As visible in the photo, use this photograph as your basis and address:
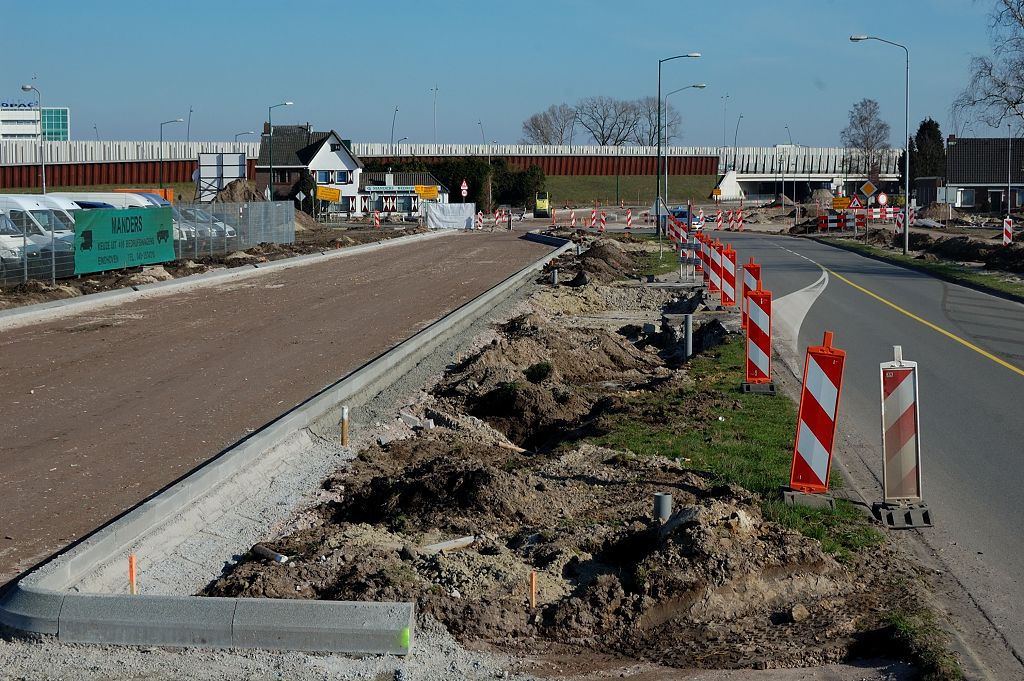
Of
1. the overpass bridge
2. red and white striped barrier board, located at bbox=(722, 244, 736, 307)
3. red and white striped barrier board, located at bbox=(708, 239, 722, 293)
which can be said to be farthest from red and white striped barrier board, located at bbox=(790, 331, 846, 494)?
the overpass bridge

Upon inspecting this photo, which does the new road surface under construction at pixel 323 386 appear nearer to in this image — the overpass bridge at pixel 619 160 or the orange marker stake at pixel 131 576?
the orange marker stake at pixel 131 576

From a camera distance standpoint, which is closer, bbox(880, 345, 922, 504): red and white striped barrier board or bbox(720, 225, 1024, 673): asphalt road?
bbox(720, 225, 1024, 673): asphalt road

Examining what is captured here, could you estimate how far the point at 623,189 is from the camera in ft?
420

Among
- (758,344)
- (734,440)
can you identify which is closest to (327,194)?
(758,344)

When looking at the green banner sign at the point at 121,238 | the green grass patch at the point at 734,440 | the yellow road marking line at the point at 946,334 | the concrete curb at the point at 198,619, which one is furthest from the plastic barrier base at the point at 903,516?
the green banner sign at the point at 121,238

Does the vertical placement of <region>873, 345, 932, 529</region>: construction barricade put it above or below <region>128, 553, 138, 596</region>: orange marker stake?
above

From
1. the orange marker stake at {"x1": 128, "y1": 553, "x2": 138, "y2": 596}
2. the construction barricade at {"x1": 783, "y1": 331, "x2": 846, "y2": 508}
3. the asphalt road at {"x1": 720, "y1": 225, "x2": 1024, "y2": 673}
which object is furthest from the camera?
the construction barricade at {"x1": 783, "y1": 331, "x2": 846, "y2": 508}

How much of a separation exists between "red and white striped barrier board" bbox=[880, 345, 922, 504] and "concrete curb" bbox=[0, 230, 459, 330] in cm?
1638

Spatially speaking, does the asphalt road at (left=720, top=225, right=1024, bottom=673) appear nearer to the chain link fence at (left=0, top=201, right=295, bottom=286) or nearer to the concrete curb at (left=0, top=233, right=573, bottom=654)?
the concrete curb at (left=0, top=233, right=573, bottom=654)

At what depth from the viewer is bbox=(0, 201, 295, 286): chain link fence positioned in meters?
26.4

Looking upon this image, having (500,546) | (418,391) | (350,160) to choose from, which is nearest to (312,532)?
(500,546)

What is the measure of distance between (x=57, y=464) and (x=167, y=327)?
34.3 ft

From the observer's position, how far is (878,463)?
1063cm

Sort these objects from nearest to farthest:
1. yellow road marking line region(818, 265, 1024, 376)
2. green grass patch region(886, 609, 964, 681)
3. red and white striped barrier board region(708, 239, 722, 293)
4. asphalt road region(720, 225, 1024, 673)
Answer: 1. green grass patch region(886, 609, 964, 681)
2. asphalt road region(720, 225, 1024, 673)
3. yellow road marking line region(818, 265, 1024, 376)
4. red and white striped barrier board region(708, 239, 722, 293)
